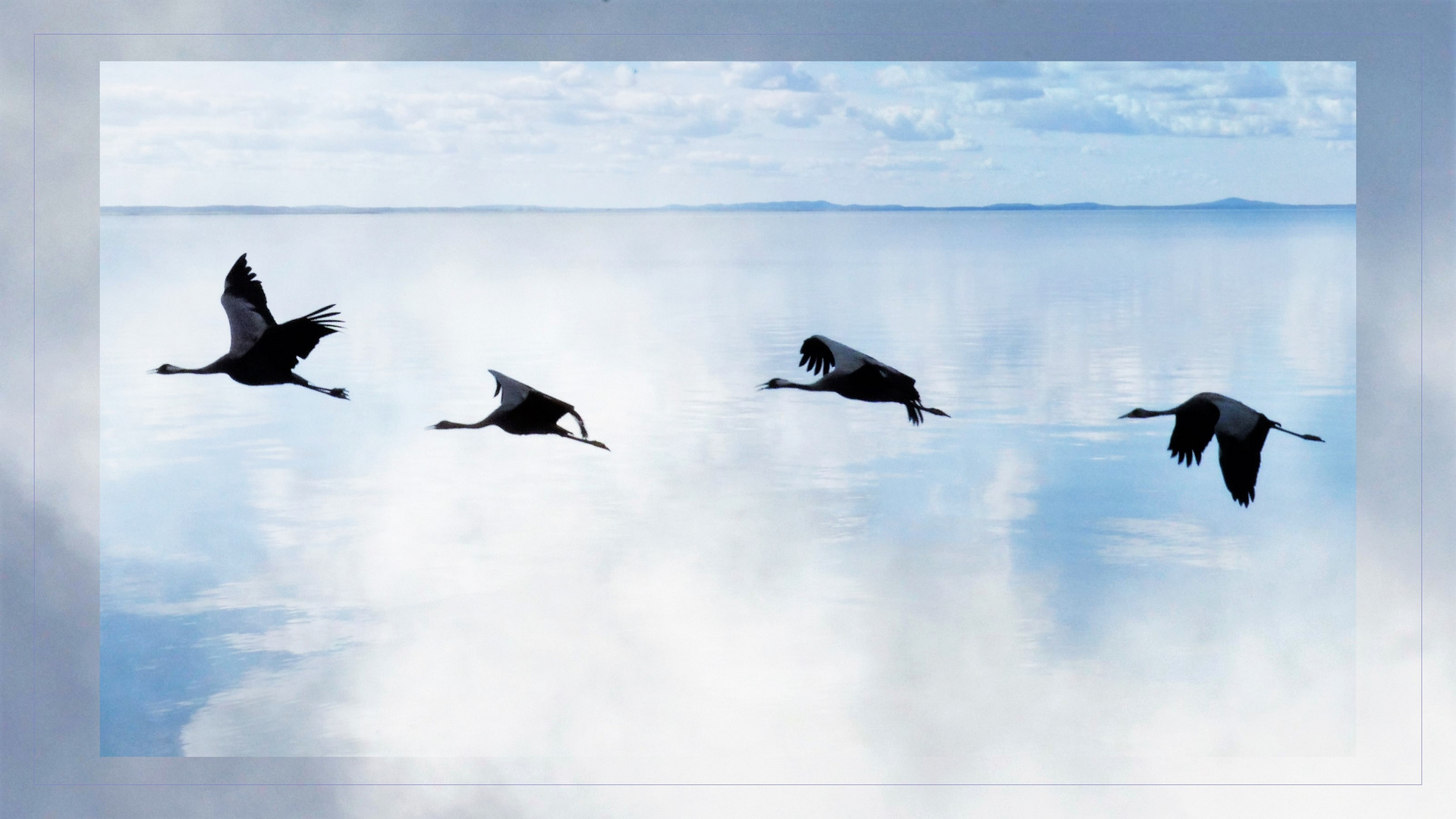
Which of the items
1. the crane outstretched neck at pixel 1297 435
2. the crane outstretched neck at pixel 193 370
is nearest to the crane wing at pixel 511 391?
the crane outstretched neck at pixel 193 370

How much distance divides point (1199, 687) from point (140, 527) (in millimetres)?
3114

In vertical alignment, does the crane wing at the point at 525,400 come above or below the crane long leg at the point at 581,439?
above

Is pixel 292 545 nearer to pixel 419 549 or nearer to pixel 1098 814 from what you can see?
pixel 419 549

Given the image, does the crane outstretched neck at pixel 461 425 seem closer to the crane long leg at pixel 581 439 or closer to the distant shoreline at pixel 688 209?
A: the crane long leg at pixel 581 439

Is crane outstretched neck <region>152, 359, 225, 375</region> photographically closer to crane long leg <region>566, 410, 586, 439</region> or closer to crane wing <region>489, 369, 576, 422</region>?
crane wing <region>489, 369, 576, 422</region>

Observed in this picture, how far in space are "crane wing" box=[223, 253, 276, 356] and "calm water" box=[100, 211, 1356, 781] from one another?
0.05m

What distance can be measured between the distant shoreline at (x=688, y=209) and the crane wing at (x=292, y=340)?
0.31m

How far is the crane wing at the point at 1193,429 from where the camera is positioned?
12.0 feet

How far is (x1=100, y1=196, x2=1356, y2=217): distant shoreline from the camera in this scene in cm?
364

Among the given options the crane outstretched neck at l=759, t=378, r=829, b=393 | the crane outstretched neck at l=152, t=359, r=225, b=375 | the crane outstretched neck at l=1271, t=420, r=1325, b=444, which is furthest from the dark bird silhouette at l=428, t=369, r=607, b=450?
the crane outstretched neck at l=1271, t=420, r=1325, b=444

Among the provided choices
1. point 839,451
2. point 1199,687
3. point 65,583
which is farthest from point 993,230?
point 65,583

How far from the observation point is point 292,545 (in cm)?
367

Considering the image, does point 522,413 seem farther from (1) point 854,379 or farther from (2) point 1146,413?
(2) point 1146,413

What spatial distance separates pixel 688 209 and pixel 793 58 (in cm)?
53
